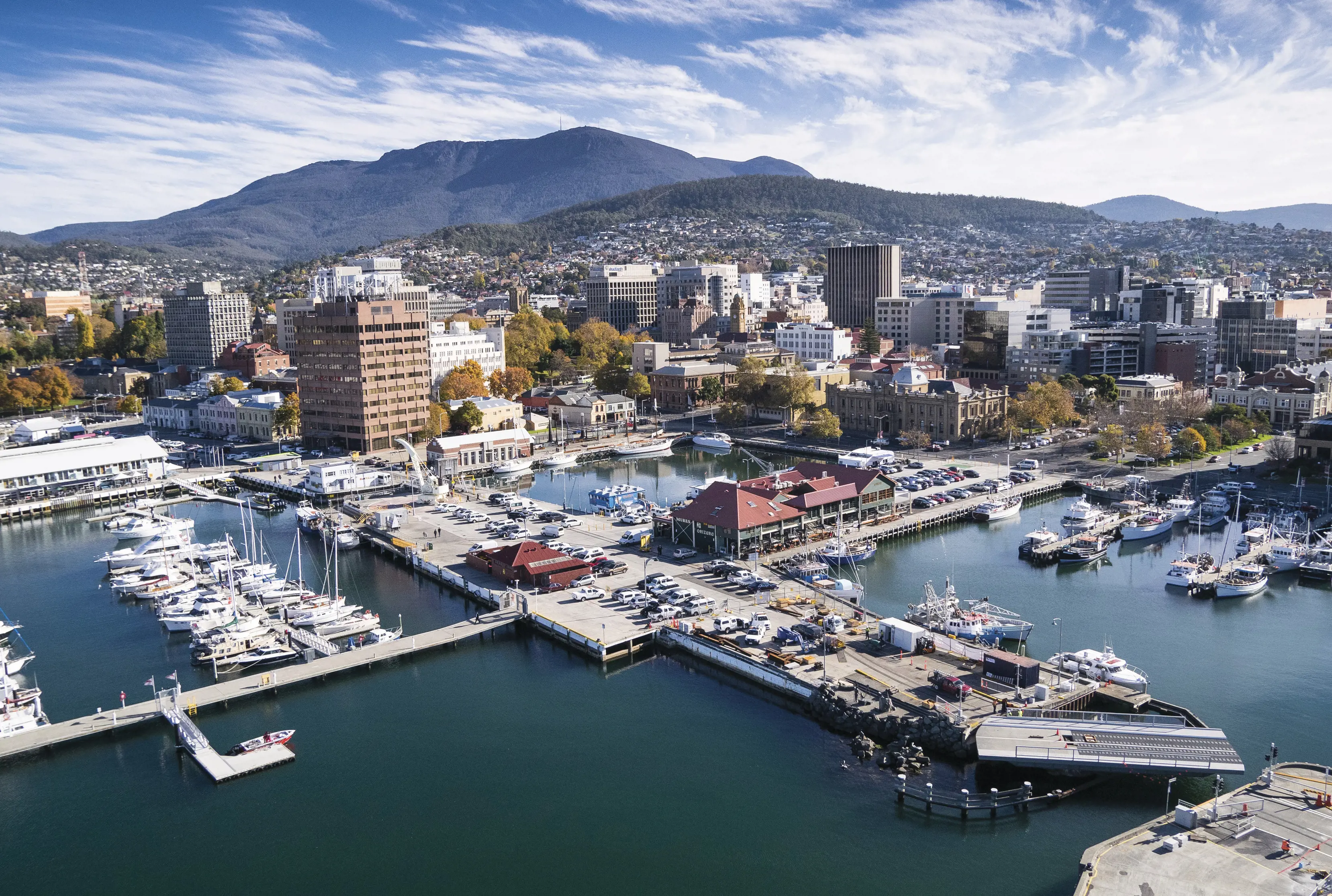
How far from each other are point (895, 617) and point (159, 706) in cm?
2247

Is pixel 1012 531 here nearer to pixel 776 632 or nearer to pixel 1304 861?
pixel 776 632

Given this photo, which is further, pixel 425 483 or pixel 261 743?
pixel 425 483

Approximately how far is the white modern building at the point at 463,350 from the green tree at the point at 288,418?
12.5 metres

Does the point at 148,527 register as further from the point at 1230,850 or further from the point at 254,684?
the point at 1230,850

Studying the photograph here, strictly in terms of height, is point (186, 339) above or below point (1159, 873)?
above

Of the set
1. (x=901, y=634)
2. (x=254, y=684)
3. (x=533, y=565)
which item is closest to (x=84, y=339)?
(x=533, y=565)

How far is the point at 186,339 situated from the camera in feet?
361

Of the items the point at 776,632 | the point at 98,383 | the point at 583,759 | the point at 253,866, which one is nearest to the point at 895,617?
the point at 776,632

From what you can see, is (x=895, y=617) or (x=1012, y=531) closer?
(x=895, y=617)

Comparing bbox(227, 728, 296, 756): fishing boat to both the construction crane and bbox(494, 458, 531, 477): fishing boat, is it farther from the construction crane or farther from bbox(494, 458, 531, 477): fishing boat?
bbox(494, 458, 531, 477): fishing boat

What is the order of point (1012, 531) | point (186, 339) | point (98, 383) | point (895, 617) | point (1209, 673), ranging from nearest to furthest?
point (1209, 673) < point (895, 617) < point (1012, 531) < point (98, 383) < point (186, 339)

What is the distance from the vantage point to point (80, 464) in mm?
56562

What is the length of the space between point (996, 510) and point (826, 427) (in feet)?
66.8

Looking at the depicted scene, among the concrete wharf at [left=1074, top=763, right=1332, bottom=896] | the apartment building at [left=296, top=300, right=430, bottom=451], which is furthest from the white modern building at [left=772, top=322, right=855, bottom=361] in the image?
the concrete wharf at [left=1074, top=763, right=1332, bottom=896]
